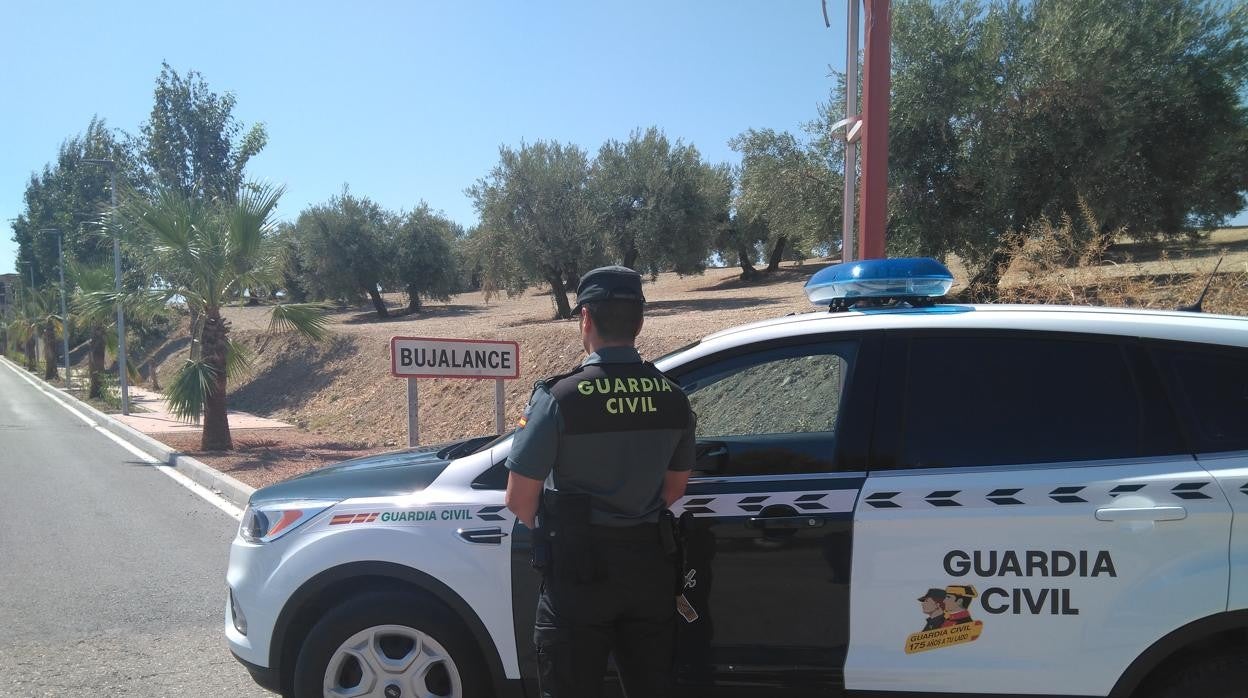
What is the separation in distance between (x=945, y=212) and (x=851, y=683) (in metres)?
13.4

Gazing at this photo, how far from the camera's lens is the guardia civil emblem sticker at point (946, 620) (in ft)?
8.96

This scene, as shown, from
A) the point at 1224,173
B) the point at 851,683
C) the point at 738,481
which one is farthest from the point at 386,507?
the point at 1224,173

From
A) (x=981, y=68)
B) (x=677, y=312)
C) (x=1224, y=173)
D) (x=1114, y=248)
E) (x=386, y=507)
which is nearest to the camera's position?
(x=386, y=507)

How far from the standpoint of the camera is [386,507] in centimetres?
317

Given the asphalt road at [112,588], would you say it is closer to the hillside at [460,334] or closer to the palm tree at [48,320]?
the hillside at [460,334]

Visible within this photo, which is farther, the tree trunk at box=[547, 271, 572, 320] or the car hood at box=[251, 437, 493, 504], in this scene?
the tree trunk at box=[547, 271, 572, 320]

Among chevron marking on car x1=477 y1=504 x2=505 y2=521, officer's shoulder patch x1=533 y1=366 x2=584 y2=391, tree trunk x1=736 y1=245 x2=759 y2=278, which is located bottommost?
chevron marking on car x1=477 y1=504 x2=505 y2=521

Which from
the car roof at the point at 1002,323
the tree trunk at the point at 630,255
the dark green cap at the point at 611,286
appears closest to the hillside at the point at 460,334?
the tree trunk at the point at 630,255

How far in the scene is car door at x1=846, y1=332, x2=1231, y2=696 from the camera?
2629 mm

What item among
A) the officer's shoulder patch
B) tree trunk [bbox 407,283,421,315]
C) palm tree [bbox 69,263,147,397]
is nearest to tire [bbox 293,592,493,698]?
the officer's shoulder patch

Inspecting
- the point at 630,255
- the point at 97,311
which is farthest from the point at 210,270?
the point at 630,255

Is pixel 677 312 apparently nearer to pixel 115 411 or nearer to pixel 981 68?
pixel 981 68

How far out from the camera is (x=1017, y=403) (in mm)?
2879

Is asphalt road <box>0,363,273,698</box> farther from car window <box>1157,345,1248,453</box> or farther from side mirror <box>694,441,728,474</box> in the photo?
car window <box>1157,345,1248,453</box>
